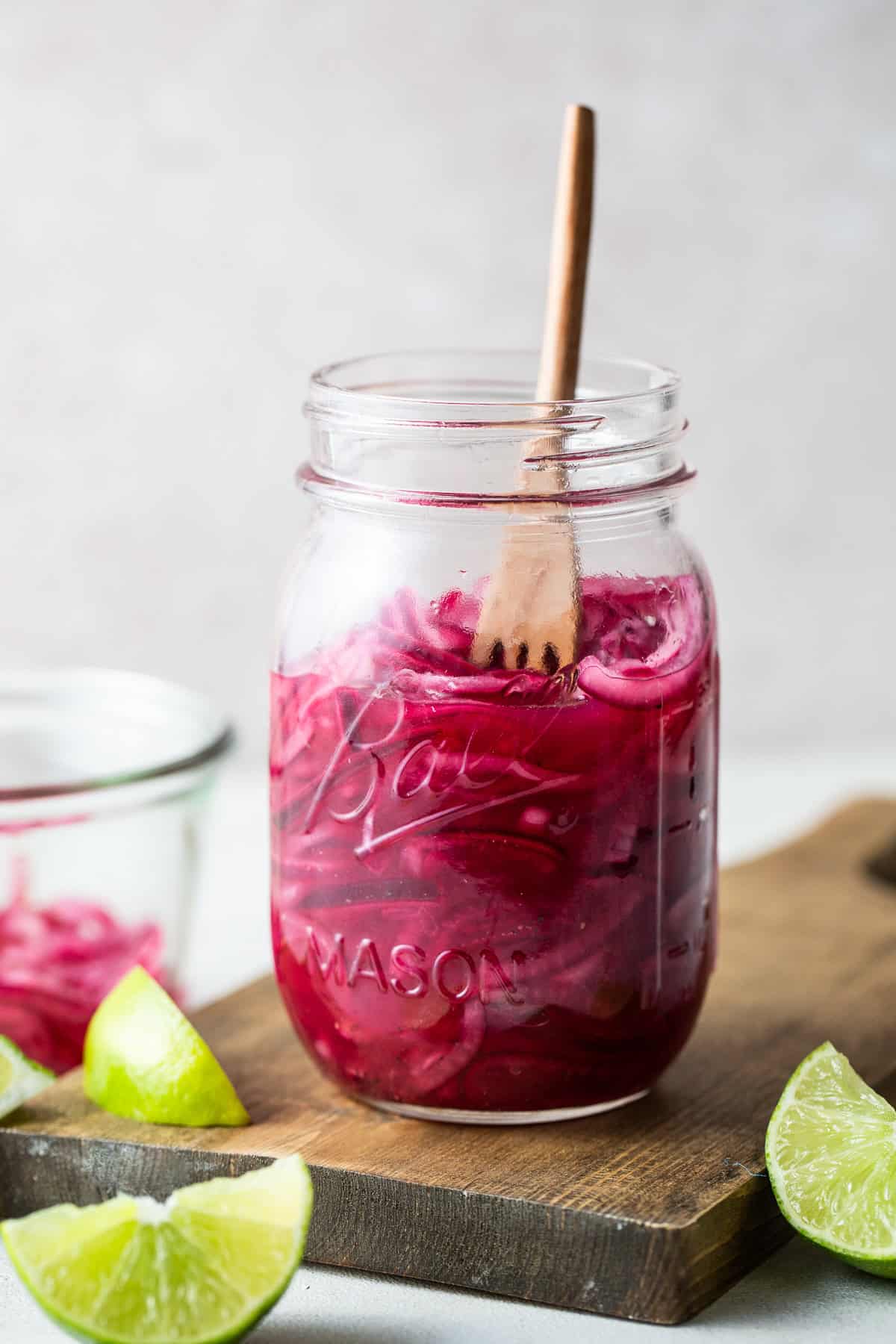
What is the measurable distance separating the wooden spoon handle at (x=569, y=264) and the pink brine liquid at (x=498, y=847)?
17cm

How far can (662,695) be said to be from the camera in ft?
4.21

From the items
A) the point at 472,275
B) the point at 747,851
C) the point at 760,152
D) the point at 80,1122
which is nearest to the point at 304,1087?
the point at 80,1122

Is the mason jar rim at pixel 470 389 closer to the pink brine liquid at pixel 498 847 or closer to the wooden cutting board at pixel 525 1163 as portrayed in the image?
the pink brine liquid at pixel 498 847

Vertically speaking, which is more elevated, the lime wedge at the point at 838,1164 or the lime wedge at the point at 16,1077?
the lime wedge at the point at 838,1164

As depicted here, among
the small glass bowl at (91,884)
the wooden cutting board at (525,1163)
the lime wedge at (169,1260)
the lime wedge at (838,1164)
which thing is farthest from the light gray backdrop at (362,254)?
the lime wedge at (169,1260)

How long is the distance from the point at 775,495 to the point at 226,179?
3.34ft

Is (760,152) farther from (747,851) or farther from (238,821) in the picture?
(238,821)

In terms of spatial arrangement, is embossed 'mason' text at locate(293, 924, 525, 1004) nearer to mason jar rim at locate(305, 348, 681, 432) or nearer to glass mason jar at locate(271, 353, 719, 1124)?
glass mason jar at locate(271, 353, 719, 1124)

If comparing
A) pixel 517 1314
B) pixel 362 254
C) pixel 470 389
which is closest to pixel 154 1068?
pixel 517 1314

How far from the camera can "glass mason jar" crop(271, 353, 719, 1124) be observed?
1253 millimetres

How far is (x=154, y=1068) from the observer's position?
134 centimetres

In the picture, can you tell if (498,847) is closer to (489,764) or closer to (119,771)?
(489,764)

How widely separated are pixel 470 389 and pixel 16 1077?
69cm

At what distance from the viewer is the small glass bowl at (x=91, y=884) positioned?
1.64 meters
